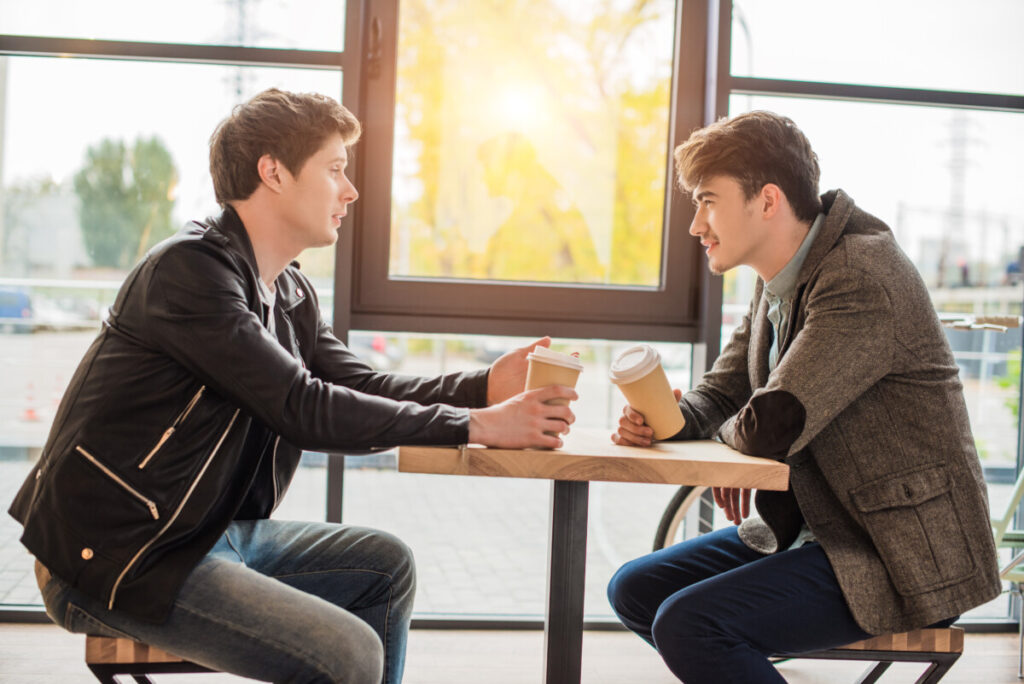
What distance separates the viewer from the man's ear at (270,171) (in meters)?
1.65

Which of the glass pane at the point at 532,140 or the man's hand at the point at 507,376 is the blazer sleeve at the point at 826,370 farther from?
the glass pane at the point at 532,140

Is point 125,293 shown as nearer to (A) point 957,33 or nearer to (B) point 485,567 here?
(B) point 485,567

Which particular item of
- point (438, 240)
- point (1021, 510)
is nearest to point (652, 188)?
point (438, 240)

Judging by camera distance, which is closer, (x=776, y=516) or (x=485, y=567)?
(x=776, y=516)

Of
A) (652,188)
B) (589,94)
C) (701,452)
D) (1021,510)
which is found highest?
(589,94)

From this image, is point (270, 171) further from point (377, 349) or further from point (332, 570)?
point (377, 349)

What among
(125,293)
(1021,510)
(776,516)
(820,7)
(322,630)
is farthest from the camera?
(1021,510)

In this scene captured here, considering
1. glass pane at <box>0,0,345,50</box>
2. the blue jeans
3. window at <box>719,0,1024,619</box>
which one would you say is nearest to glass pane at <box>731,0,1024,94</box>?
window at <box>719,0,1024,619</box>

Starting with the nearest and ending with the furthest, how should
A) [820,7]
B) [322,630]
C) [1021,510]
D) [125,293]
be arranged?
1. [322,630]
2. [125,293]
3. [820,7]
4. [1021,510]

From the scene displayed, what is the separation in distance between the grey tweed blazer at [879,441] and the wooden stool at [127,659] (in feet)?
3.39

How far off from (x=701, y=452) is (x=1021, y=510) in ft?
6.94

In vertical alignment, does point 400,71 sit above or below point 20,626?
above

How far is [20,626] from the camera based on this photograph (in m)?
2.69

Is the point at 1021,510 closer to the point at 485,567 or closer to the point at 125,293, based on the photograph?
the point at 485,567
